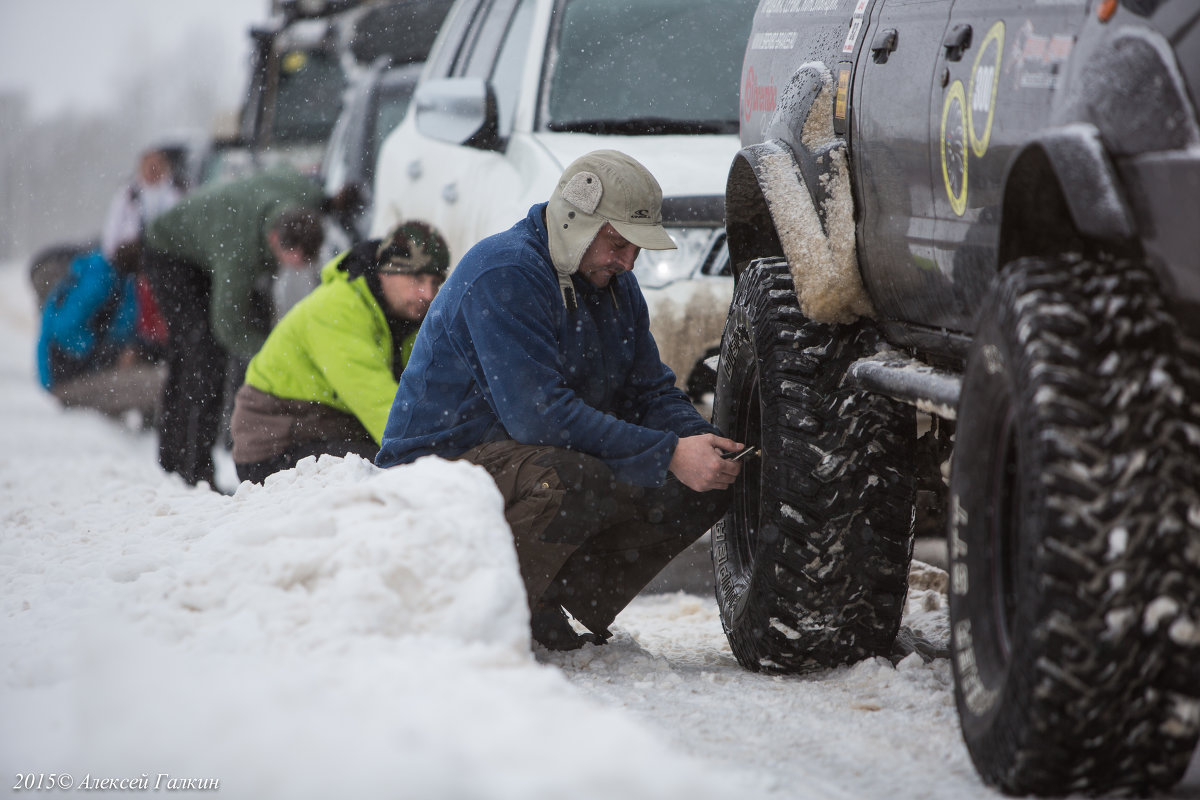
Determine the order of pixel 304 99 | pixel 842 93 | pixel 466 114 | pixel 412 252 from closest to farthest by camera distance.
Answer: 1. pixel 842 93
2. pixel 412 252
3. pixel 466 114
4. pixel 304 99

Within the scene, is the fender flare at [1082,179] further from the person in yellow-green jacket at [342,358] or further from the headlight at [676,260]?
the person in yellow-green jacket at [342,358]

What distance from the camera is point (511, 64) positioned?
582 cm

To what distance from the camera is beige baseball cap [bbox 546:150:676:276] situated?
3873mm

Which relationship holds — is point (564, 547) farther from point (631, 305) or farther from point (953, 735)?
point (953, 735)

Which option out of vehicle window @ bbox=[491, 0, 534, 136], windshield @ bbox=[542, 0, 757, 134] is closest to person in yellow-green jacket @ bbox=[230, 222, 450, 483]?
vehicle window @ bbox=[491, 0, 534, 136]

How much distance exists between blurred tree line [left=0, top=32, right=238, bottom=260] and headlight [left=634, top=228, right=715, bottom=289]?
68.7 meters

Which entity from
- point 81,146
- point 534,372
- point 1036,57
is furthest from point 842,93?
point 81,146

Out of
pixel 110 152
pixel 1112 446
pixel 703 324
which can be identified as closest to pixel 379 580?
pixel 1112 446

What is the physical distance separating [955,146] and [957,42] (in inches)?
8.3

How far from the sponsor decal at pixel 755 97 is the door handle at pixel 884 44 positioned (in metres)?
0.64

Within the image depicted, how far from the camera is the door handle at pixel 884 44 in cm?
317

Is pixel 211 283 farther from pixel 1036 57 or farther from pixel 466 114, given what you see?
pixel 1036 57

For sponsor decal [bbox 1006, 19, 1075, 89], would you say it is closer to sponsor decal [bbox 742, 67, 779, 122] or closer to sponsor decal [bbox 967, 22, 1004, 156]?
sponsor decal [bbox 967, 22, 1004, 156]

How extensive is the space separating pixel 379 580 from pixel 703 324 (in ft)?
8.00
